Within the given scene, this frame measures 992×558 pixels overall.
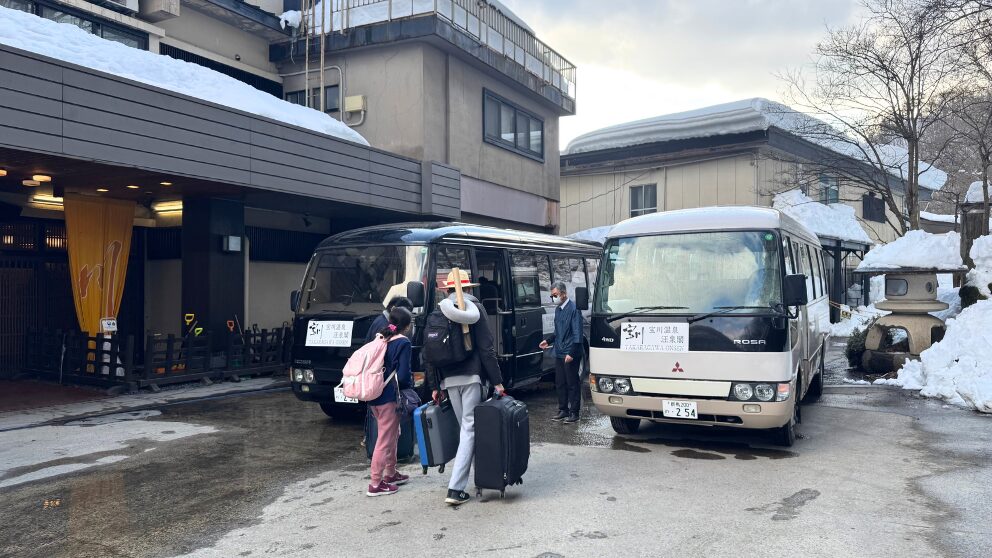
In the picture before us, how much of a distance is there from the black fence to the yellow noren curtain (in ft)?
1.61

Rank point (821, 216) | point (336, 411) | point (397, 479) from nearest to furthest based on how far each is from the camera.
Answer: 1. point (397, 479)
2. point (336, 411)
3. point (821, 216)

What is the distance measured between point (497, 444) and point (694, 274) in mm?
3131

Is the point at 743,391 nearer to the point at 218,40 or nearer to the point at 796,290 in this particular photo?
the point at 796,290

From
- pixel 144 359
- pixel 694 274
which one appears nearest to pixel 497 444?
pixel 694 274

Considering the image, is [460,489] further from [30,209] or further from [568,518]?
[30,209]

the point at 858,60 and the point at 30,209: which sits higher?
the point at 858,60

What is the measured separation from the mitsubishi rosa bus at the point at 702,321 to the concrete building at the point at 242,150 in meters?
6.87

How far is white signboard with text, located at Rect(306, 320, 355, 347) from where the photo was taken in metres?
8.82

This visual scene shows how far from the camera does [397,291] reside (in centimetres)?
900

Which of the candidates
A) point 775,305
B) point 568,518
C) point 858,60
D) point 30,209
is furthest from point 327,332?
point 858,60

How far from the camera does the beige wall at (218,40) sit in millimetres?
15188

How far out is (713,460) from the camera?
23.3ft

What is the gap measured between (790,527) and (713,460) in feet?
6.74

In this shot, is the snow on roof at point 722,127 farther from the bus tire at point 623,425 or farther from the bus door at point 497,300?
the bus tire at point 623,425
